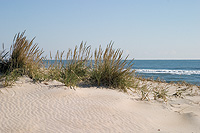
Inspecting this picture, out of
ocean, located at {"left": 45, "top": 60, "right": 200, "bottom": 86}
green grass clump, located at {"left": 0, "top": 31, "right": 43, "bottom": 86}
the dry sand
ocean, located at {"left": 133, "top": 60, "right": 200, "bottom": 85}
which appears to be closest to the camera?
the dry sand

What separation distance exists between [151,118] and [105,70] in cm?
255

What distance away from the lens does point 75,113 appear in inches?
199

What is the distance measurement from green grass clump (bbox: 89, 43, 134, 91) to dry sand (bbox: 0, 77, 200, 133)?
1.44ft

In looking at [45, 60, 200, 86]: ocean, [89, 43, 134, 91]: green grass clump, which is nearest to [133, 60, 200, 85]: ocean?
[45, 60, 200, 86]: ocean

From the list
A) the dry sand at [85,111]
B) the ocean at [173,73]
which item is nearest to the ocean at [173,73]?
the ocean at [173,73]

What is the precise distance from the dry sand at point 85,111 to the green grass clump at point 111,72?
0.44m

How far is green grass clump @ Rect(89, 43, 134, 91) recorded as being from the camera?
720 centimetres

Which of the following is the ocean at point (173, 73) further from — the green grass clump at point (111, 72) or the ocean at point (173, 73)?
the green grass clump at point (111, 72)

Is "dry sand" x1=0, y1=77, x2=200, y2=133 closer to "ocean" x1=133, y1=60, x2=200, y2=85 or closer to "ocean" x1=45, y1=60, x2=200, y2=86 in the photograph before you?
"ocean" x1=45, y1=60, x2=200, y2=86

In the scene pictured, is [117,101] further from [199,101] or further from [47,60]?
[47,60]

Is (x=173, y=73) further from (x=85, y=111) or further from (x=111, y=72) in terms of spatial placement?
(x=85, y=111)

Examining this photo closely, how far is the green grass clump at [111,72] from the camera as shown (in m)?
7.20

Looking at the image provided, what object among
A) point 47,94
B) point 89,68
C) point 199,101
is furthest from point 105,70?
point 199,101

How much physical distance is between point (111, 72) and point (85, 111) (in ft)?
7.53
